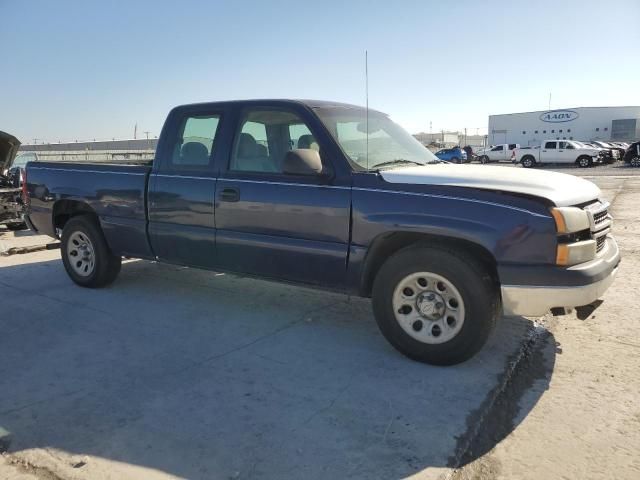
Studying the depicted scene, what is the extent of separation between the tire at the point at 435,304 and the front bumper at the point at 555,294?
16 cm

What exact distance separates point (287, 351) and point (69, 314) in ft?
7.57

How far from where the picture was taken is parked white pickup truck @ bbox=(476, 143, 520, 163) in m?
37.9

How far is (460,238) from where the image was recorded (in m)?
3.51

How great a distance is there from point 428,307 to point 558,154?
34.3 metres

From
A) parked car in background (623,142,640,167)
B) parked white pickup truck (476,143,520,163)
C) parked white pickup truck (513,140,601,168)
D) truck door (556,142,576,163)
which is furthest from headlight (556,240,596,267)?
parked white pickup truck (476,143,520,163)

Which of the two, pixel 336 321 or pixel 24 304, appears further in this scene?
pixel 24 304

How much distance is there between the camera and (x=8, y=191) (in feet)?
31.2

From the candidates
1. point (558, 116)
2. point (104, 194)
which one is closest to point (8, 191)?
point (104, 194)

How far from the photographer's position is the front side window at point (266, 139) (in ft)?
14.4

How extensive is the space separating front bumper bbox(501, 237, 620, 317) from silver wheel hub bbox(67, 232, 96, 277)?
439cm

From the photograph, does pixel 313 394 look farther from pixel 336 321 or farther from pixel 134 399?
pixel 336 321

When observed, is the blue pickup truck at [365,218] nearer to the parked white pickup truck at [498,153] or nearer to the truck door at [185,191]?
the truck door at [185,191]

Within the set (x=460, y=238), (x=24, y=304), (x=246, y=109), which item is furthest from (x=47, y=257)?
(x=460, y=238)

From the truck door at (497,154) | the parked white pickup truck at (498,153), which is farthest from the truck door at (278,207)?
the truck door at (497,154)
